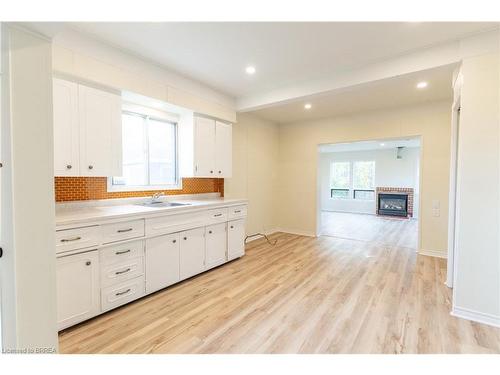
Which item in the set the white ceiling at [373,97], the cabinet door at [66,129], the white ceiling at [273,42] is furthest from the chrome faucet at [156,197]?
the white ceiling at [373,97]

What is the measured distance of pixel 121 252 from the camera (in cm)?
232

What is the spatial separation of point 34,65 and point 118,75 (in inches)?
56.2

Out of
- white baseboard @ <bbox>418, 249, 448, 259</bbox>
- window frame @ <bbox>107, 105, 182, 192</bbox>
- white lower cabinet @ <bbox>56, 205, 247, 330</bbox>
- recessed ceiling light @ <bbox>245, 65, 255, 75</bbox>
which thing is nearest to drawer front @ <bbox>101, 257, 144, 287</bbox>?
white lower cabinet @ <bbox>56, 205, 247, 330</bbox>

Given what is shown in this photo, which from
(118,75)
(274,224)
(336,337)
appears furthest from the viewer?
(274,224)

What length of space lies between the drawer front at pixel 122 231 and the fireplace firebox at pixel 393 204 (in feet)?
27.8

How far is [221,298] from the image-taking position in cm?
258

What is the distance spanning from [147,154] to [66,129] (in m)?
1.18

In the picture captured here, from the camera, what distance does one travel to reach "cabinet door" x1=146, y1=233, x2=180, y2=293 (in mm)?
2574

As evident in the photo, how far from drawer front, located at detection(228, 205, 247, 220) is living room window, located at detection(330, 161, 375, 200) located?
22.3 feet

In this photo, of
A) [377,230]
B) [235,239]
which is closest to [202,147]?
[235,239]

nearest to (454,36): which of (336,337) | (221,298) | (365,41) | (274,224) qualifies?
(365,41)

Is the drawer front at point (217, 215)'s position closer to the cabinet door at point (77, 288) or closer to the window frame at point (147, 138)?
the window frame at point (147, 138)

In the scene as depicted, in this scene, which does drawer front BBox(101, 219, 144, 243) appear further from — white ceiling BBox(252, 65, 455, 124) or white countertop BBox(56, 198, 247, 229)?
white ceiling BBox(252, 65, 455, 124)
